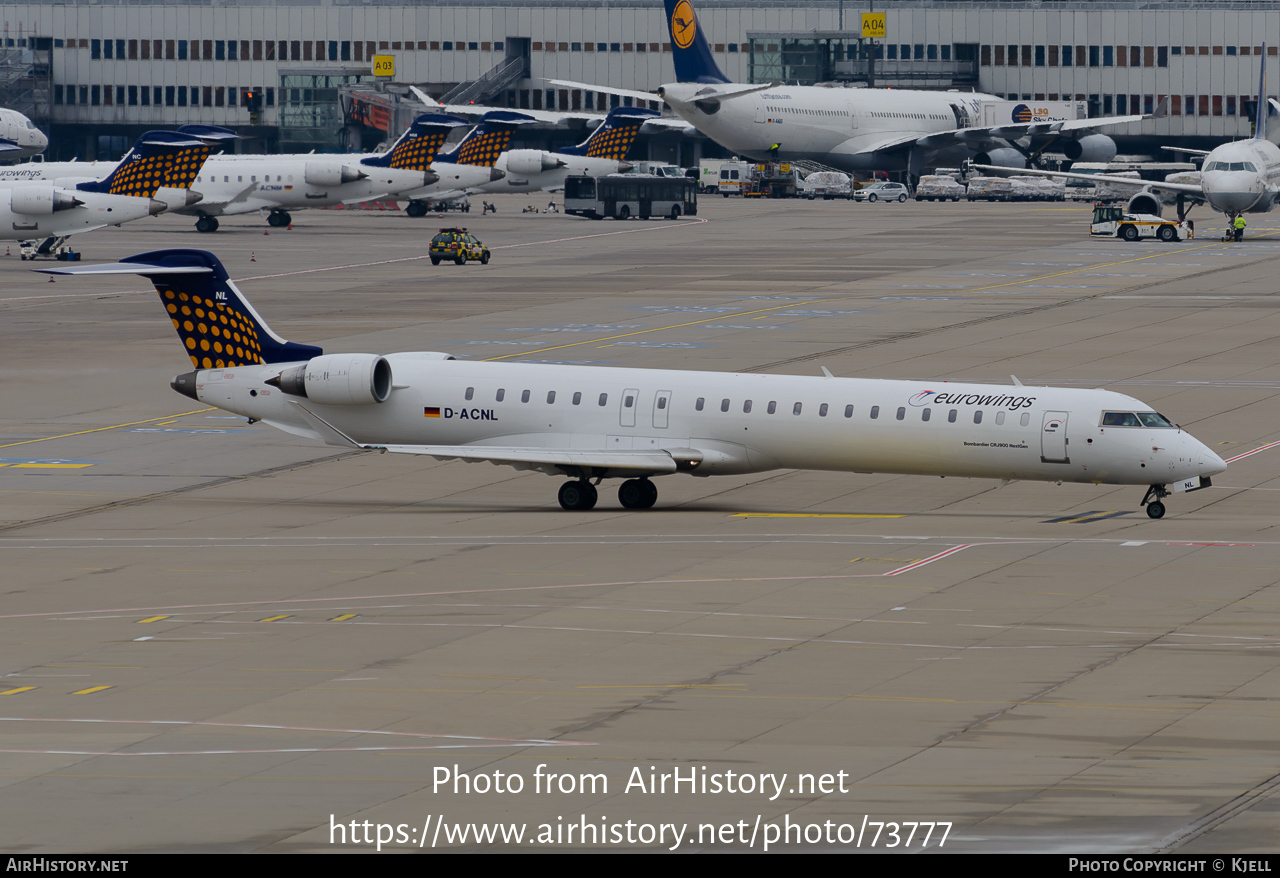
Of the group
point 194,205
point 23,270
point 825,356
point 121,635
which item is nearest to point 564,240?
point 194,205

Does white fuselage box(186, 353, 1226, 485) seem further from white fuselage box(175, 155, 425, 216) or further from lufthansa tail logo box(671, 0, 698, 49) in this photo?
lufthansa tail logo box(671, 0, 698, 49)

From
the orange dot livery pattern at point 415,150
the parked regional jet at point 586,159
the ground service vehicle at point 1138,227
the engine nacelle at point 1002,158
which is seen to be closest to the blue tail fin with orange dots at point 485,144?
the orange dot livery pattern at point 415,150

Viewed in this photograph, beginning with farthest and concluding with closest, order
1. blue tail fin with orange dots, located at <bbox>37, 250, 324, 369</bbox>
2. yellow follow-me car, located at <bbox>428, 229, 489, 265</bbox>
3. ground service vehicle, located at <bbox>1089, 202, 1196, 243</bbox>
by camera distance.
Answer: ground service vehicle, located at <bbox>1089, 202, 1196, 243</bbox> < yellow follow-me car, located at <bbox>428, 229, 489, 265</bbox> < blue tail fin with orange dots, located at <bbox>37, 250, 324, 369</bbox>

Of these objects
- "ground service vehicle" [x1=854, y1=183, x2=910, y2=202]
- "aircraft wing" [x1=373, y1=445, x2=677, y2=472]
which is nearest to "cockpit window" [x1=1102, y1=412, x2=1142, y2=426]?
"aircraft wing" [x1=373, y1=445, x2=677, y2=472]

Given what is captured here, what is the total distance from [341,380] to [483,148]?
10181cm

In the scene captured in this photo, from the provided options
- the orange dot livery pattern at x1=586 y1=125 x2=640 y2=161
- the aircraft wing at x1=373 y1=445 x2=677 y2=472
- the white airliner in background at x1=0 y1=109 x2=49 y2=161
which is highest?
the white airliner in background at x1=0 y1=109 x2=49 y2=161

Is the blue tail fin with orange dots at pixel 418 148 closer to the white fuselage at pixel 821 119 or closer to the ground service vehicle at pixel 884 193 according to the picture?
the white fuselage at pixel 821 119

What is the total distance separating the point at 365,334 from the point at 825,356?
18.8 meters

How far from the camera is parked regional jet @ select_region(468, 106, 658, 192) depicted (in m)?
156

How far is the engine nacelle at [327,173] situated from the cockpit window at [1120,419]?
105 meters

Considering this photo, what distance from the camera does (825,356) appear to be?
71.5m

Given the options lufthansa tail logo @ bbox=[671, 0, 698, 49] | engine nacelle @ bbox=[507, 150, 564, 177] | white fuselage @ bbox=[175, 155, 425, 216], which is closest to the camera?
white fuselage @ bbox=[175, 155, 425, 216]

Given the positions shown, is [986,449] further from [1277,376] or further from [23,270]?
[23,270]

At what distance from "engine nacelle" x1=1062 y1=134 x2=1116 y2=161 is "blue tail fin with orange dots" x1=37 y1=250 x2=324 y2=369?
14621 centimetres
